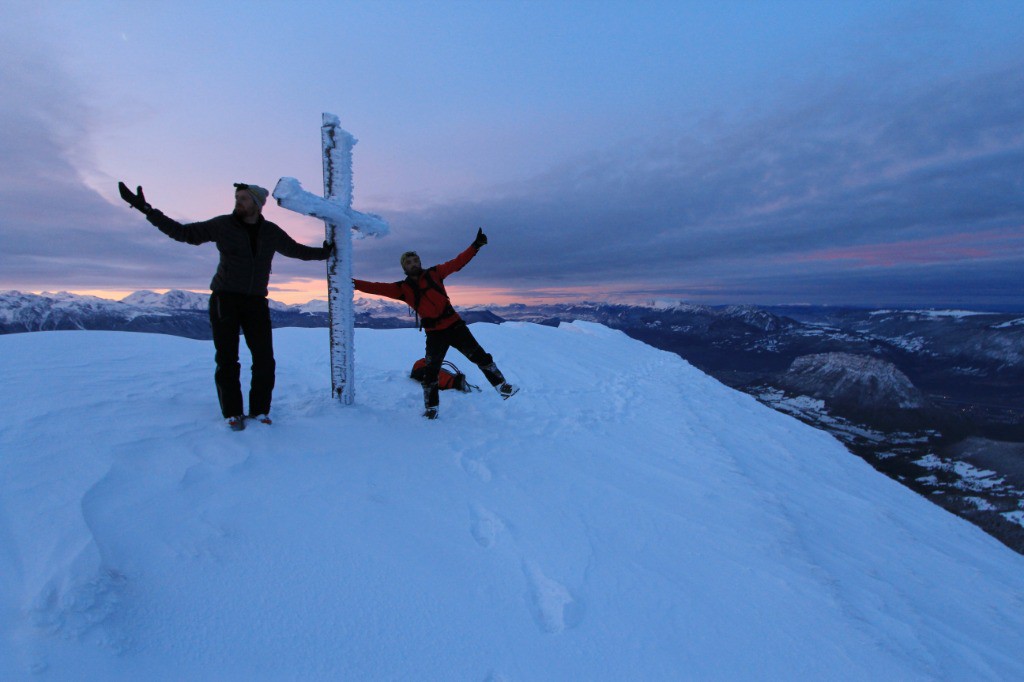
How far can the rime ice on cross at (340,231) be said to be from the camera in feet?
19.1

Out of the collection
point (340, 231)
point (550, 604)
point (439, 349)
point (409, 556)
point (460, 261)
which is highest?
point (340, 231)

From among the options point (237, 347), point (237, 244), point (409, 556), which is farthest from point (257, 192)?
point (409, 556)

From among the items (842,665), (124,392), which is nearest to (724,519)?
(842,665)

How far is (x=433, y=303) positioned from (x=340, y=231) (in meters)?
1.65

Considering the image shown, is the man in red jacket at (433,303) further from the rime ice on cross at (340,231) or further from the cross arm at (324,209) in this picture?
the cross arm at (324,209)

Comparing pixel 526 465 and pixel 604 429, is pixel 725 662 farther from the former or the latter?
pixel 604 429

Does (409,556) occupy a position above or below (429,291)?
below

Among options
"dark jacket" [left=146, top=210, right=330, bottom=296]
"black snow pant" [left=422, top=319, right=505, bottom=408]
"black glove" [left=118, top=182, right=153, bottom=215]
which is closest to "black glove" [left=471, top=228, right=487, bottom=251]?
"black snow pant" [left=422, top=319, right=505, bottom=408]

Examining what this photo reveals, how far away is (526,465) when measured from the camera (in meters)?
5.48

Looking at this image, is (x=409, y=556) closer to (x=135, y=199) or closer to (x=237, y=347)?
(x=237, y=347)

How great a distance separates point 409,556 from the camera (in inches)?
132

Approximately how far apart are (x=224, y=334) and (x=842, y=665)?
6547 mm

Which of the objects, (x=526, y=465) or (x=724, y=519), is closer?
(x=724, y=519)

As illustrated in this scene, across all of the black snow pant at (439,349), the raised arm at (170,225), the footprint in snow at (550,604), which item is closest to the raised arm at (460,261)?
the black snow pant at (439,349)
